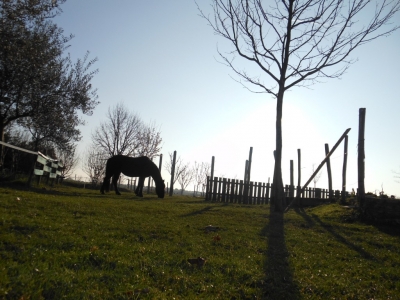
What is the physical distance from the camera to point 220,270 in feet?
19.2

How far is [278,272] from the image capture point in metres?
6.12

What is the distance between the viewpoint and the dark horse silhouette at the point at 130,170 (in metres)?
23.1

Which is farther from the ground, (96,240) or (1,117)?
(1,117)

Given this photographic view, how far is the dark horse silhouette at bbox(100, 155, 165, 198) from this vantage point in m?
23.1

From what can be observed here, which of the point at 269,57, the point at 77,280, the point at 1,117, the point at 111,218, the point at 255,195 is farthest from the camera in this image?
the point at 255,195

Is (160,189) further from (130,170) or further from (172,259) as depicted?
(172,259)

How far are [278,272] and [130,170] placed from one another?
18.4m

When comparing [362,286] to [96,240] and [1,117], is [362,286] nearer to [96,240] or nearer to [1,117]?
[96,240]

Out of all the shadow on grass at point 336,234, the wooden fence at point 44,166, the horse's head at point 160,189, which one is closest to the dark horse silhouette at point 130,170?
the horse's head at point 160,189

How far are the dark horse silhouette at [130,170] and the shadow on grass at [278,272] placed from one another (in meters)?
15.1

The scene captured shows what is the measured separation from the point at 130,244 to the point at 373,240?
671 centimetres

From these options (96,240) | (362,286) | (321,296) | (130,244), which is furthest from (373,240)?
(96,240)

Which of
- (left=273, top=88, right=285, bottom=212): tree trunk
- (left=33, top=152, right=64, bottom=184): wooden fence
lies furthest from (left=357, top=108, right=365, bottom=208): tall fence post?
(left=33, top=152, right=64, bottom=184): wooden fence

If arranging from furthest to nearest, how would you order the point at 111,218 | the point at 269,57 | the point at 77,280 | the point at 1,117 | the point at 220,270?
the point at 1,117 → the point at 269,57 → the point at 111,218 → the point at 220,270 → the point at 77,280
